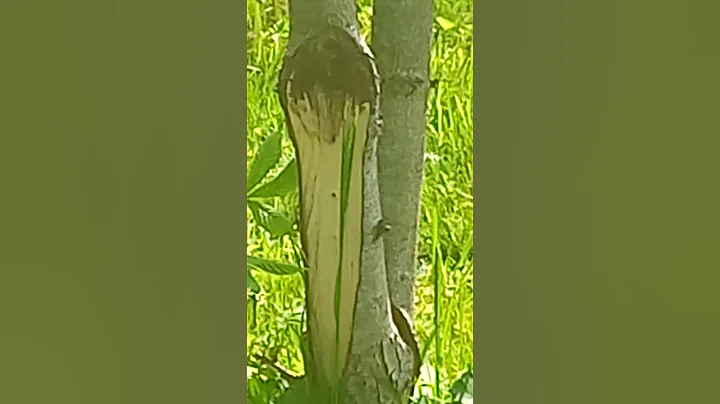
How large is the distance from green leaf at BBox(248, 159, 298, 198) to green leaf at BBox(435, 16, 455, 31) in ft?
0.51

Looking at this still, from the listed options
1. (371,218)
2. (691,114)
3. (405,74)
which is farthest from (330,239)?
(691,114)

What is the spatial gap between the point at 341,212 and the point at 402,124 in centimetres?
8

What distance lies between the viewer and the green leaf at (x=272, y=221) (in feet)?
2.09

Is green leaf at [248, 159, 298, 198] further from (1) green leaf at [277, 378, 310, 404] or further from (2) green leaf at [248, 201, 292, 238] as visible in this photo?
(1) green leaf at [277, 378, 310, 404]

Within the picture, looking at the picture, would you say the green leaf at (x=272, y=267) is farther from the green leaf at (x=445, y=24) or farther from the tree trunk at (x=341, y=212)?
→ the green leaf at (x=445, y=24)

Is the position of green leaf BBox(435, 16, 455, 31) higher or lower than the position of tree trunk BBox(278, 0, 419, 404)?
higher

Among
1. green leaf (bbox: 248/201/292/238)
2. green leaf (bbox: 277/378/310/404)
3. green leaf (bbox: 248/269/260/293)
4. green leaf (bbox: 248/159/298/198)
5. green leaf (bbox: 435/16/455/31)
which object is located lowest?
green leaf (bbox: 277/378/310/404)

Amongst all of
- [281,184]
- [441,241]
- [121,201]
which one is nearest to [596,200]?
[441,241]

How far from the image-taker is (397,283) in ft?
2.18

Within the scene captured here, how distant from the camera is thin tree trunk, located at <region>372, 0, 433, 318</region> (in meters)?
0.65

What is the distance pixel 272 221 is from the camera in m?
0.64

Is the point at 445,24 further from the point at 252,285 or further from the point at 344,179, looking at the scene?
the point at 252,285

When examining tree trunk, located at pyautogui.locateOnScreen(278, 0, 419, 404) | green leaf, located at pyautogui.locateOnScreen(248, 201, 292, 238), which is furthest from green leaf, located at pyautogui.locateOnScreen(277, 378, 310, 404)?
green leaf, located at pyautogui.locateOnScreen(248, 201, 292, 238)

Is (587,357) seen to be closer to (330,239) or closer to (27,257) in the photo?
(330,239)
